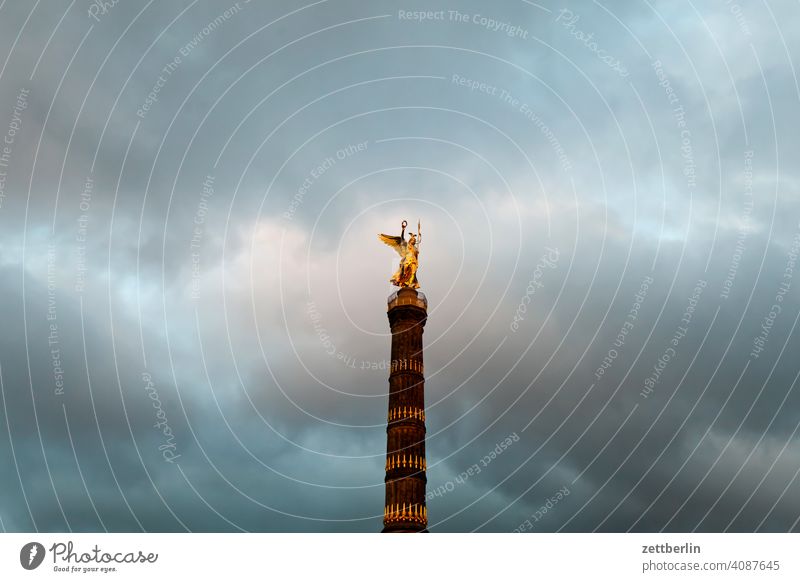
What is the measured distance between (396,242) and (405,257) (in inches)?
55.2

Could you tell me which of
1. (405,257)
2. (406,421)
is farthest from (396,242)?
(406,421)

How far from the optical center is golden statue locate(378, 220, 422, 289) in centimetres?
4797

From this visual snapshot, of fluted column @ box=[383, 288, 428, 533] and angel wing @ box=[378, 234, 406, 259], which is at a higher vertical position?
angel wing @ box=[378, 234, 406, 259]

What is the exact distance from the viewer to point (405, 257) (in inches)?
1918

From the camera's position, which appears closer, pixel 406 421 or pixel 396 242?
pixel 406 421

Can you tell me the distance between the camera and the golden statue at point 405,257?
48.0m

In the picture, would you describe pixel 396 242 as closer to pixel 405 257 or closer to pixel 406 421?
pixel 405 257
